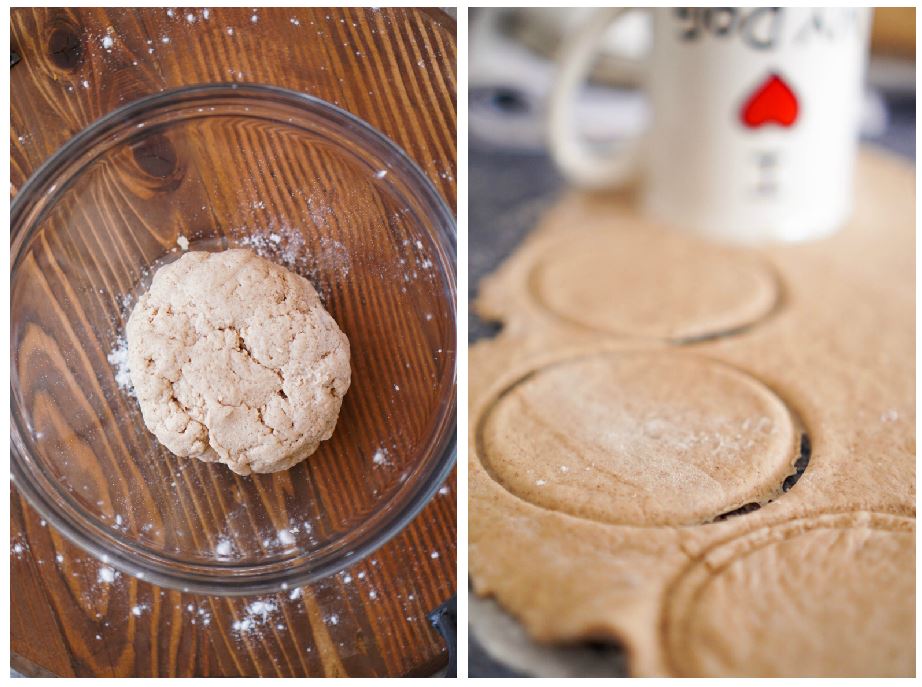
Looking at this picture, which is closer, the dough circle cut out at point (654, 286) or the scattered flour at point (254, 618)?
the scattered flour at point (254, 618)

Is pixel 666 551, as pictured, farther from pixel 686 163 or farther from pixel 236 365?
pixel 686 163

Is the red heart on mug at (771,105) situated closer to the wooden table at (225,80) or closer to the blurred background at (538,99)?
the blurred background at (538,99)

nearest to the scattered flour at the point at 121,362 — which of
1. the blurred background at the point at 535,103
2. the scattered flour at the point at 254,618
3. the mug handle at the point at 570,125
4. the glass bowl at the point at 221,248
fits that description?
the glass bowl at the point at 221,248

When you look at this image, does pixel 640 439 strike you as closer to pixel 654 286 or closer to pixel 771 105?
pixel 654 286

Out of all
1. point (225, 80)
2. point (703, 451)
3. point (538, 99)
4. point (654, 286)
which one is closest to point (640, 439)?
point (703, 451)

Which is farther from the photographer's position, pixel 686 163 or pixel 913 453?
pixel 686 163

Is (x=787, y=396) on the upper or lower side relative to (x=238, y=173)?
lower

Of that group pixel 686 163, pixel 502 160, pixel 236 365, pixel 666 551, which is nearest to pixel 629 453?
pixel 666 551
